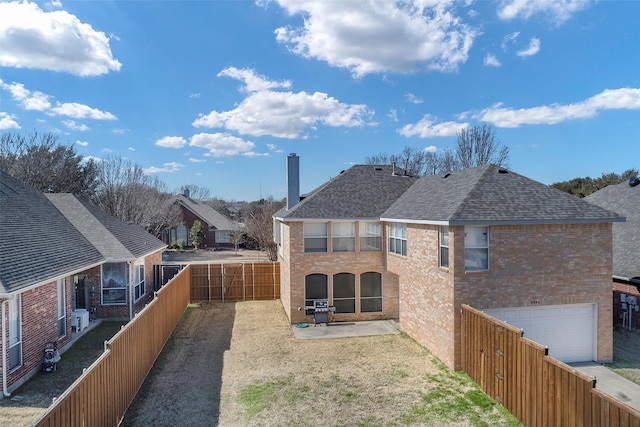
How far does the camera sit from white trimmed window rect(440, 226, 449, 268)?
11.8m

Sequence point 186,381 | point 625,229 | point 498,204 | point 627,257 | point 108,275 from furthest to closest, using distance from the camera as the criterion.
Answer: point 625,229
point 108,275
point 627,257
point 498,204
point 186,381

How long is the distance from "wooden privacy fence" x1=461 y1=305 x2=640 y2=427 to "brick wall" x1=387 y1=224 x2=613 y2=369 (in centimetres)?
66

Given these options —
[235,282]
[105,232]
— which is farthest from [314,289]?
[105,232]

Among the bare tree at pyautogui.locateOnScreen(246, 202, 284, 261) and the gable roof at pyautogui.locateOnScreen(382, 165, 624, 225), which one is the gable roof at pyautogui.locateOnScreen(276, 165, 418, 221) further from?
the bare tree at pyautogui.locateOnScreen(246, 202, 284, 261)

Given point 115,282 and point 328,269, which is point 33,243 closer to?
point 115,282

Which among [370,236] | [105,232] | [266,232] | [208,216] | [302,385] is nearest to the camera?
[302,385]

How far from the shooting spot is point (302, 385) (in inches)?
403

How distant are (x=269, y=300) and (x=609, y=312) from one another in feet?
49.6

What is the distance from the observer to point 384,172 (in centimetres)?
2095

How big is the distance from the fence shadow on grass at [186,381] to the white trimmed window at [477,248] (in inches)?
308

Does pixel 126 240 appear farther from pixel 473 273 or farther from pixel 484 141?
pixel 484 141

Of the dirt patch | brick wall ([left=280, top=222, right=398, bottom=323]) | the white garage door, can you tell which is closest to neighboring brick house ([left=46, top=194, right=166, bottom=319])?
the dirt patch

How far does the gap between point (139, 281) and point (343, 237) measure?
10.0m

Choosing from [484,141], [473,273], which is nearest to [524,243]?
[473,273]
